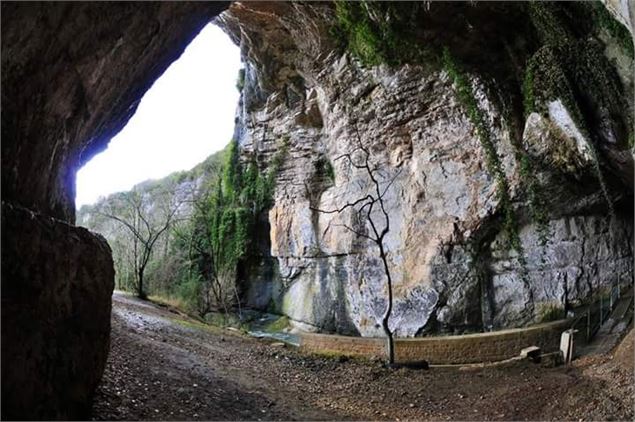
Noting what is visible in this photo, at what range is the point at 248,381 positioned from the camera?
838cm

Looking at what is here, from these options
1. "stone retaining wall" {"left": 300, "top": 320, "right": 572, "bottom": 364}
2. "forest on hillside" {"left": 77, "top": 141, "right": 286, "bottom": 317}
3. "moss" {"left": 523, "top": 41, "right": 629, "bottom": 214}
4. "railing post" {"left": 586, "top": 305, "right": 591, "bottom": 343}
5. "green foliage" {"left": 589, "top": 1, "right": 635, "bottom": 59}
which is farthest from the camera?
"forest on hillside" {"left": 77, "top": 141, "right": 286, "bottom": 317}

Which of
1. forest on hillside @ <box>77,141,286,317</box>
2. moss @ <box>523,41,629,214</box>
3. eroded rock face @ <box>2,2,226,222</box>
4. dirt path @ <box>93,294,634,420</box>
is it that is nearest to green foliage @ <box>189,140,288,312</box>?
forest on hillside @ <box>77,141,286,317</box>

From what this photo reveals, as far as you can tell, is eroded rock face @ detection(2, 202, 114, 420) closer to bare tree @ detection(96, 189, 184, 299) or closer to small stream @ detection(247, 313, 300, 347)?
small stream @ detection(247, 313, 300, 347)

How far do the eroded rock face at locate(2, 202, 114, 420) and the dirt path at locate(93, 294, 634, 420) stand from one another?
72cm

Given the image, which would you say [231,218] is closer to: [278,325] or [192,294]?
[192,294]

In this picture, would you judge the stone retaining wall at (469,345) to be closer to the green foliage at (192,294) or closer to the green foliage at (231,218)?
the green foliage at (231,218)

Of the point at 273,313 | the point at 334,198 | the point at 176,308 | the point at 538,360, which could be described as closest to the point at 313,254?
the point at 334,198

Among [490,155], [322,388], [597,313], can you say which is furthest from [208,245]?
[597,313]

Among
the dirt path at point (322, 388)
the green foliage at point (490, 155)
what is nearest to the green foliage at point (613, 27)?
the green foliage at point (490, 155)

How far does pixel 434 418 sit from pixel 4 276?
6.07 metres

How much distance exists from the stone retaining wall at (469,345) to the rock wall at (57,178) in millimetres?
8237

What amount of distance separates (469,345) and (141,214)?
1629 centimetres

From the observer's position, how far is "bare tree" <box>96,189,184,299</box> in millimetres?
21062

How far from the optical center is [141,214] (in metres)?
22.5
